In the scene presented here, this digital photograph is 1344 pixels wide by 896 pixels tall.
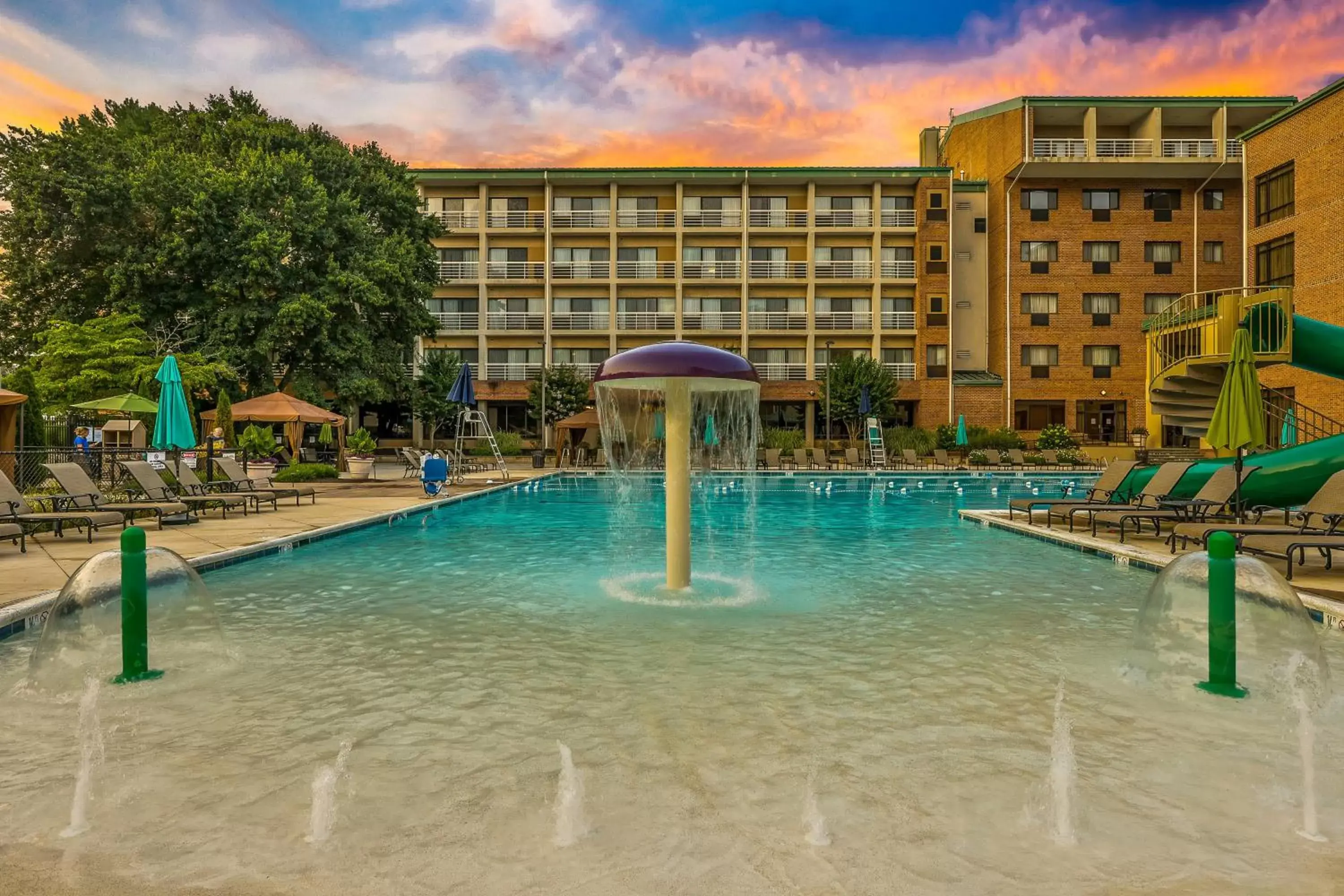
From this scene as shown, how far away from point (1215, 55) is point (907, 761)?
84.8ft

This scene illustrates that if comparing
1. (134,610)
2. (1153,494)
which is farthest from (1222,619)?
(1153,494)

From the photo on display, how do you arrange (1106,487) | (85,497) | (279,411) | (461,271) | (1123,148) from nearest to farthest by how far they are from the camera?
(85,497) < (1106,487) < (279,411) < (1123,148) < (461,271)

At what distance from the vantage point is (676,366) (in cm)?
727

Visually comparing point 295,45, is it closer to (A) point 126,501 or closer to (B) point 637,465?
(A) point 126,501

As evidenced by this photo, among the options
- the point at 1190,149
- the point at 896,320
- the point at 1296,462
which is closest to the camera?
the point at 1296,462

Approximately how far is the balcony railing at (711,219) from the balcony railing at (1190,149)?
77.5 ft

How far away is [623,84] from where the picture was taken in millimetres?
23844

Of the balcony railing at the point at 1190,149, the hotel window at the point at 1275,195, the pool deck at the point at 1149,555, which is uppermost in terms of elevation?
the balcony railing at the point at 1190,149

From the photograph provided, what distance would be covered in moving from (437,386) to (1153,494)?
37040 millimetres

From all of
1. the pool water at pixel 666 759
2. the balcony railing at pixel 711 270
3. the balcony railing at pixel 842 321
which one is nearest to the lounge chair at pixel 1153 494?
the pool water at pixel 666 759

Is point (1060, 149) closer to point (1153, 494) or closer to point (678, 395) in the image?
point (1153, 494)

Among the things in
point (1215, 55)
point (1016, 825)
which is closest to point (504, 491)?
point (1016, 825)

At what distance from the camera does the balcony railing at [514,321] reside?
49.5 metres

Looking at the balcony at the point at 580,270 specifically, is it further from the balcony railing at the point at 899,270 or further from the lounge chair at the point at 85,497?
the lounge chair at the point at 85,497
